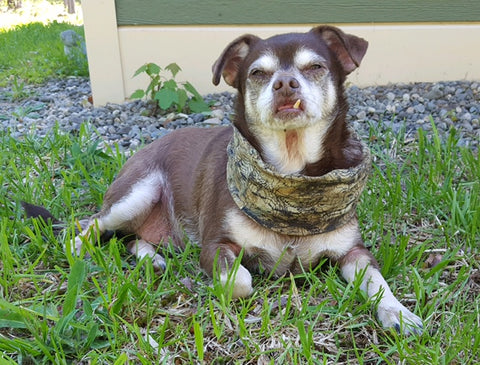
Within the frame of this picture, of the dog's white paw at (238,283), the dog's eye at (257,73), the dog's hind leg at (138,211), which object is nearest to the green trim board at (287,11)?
the dog's hind leg at (138,211)

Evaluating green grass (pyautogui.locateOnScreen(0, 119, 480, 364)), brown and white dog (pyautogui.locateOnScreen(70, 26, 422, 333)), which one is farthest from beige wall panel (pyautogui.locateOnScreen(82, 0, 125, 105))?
brown and white dog (pyautogui.locateOnScreen(70, 26, 422, 333))

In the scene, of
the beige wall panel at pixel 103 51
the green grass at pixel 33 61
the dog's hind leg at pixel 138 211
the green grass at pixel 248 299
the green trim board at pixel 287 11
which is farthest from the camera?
the green grass at pixel 33 61

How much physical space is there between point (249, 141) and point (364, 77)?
332 cm

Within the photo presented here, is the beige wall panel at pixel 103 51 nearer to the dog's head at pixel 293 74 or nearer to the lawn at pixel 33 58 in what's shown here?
the lawn at pixel 33 58

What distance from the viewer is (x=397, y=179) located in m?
3.40

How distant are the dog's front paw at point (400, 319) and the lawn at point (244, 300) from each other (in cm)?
4

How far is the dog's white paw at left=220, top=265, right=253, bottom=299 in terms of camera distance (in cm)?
233

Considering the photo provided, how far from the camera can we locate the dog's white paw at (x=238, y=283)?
91.8 inches

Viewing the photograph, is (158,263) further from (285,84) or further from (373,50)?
(373,50)

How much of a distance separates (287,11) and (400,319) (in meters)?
4.06

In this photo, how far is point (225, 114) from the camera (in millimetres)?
5102

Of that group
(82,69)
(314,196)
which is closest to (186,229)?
(314,196)

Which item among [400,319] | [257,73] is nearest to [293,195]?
[257,73]

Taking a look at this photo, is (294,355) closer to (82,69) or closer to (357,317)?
(357,317)
